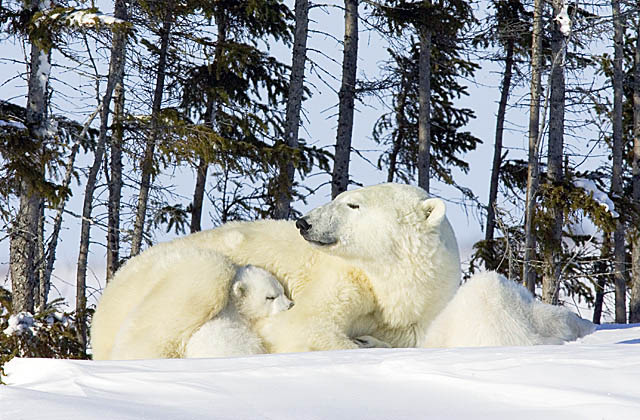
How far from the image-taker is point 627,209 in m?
14.0

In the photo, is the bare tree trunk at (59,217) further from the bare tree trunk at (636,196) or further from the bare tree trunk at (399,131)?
the bare tree trunk at (636,196)

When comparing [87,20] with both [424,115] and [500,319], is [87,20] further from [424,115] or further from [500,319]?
[424,115]

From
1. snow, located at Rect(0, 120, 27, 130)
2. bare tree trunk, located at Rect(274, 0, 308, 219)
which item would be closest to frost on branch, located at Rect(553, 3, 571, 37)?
bare tree trunk, located at Rect(274, 0, 308, 219)

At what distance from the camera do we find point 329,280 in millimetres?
4395

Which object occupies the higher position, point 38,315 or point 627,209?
point 627,209

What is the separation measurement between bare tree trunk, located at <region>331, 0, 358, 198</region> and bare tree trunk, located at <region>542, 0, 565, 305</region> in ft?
11.9

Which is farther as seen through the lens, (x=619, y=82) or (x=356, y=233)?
(x=619, y=82)

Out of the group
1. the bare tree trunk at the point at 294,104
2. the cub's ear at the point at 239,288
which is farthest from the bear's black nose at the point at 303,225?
the bare tree trunk at the point at 294,104

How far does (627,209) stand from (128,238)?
9.68 metres

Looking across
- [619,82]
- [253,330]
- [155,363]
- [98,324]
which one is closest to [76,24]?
[98,324]

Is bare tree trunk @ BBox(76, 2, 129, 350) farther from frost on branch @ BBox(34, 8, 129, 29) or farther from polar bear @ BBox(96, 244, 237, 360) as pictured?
polar bear @ BBox(96, 244, 237, 360)

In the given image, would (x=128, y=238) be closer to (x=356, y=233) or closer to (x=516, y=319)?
(x=356, y=233)

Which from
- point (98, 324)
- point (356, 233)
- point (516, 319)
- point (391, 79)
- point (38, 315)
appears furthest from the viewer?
point (391, 79)

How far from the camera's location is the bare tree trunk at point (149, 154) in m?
11.4
